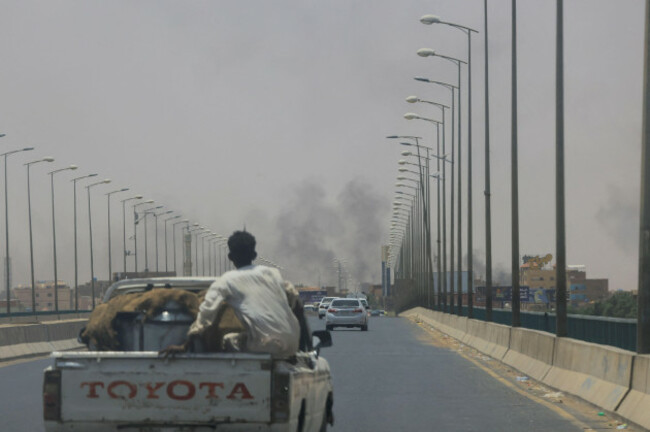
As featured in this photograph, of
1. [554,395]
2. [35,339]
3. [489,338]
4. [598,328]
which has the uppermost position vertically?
[598,328]

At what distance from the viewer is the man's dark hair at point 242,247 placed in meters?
11.0

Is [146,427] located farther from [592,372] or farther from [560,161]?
[560,161]

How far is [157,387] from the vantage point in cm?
1015

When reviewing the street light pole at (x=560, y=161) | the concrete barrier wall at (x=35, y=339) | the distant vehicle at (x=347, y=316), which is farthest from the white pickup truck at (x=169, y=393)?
the distant vehicle at (x=347, y=316)

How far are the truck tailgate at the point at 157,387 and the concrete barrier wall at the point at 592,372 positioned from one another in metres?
7.74

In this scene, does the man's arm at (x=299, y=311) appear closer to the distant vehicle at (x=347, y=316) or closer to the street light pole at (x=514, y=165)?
the street light pole at (x=514, y=165)

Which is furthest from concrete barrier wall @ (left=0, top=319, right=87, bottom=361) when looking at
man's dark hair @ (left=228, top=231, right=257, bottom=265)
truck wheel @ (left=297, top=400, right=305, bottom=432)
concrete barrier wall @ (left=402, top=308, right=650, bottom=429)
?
truck wheel @ (left=297, top=400, right=305, bottom=432)

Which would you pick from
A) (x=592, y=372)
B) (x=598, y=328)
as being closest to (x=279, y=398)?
(x=592, y=372)

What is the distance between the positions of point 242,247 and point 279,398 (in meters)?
1.44

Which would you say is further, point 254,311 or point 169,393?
point 254,311

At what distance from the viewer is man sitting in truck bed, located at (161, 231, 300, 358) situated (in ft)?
34.2

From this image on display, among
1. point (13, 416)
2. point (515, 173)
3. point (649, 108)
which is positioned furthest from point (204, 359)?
point (515, 173)

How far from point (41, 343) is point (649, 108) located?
Answer: 68.8ft

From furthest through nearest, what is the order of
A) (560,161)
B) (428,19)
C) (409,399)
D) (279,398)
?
(428,19)
(560,161)
(409,399)
(279,398)
